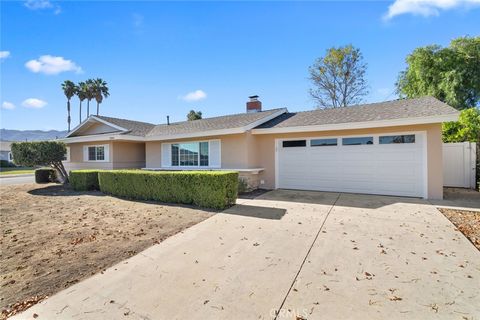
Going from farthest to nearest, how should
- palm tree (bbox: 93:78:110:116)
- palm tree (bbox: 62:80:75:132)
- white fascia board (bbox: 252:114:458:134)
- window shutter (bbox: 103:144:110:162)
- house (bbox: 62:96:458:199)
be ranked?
palm tree (bbox: 93:78:110:116), palm tree (bbox: 62:80:75:132), window shutter (bbox: 103:144:110:162), house (bbox: 62:96:458:199), white fascia board (bbox: 252:114:458:134)

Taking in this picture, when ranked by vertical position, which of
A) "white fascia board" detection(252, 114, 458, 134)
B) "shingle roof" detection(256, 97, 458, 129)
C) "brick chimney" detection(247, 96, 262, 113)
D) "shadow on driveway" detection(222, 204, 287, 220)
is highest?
"brick chimney" detection(247, 96, 262, 113)

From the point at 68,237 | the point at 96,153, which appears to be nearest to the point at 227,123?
the point at 68,237

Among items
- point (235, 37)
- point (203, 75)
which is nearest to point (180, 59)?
point (203, 75)

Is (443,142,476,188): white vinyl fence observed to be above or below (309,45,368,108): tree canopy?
below

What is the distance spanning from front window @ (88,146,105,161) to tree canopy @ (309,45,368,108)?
20.2 meters

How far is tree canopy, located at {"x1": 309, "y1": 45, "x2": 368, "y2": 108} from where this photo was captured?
909 inches

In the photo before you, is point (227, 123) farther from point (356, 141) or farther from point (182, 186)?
point (356, 141)

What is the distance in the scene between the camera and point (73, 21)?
27.8ft

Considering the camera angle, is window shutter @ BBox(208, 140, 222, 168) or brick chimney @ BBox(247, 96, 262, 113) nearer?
window shutter @ BBox(208, 140, 222, 168)

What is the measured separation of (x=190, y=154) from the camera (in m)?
12.4

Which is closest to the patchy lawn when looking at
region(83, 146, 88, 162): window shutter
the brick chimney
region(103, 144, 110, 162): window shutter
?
the brick chimney

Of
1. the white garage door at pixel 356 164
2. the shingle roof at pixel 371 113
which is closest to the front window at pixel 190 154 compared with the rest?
the shingle roof at pixel 371 113

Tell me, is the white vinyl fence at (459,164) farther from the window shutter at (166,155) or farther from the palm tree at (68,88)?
the palm tree at (68,88)

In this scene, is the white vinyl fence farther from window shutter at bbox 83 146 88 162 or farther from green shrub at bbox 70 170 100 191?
window shutter at bbox 83 146 88 162
